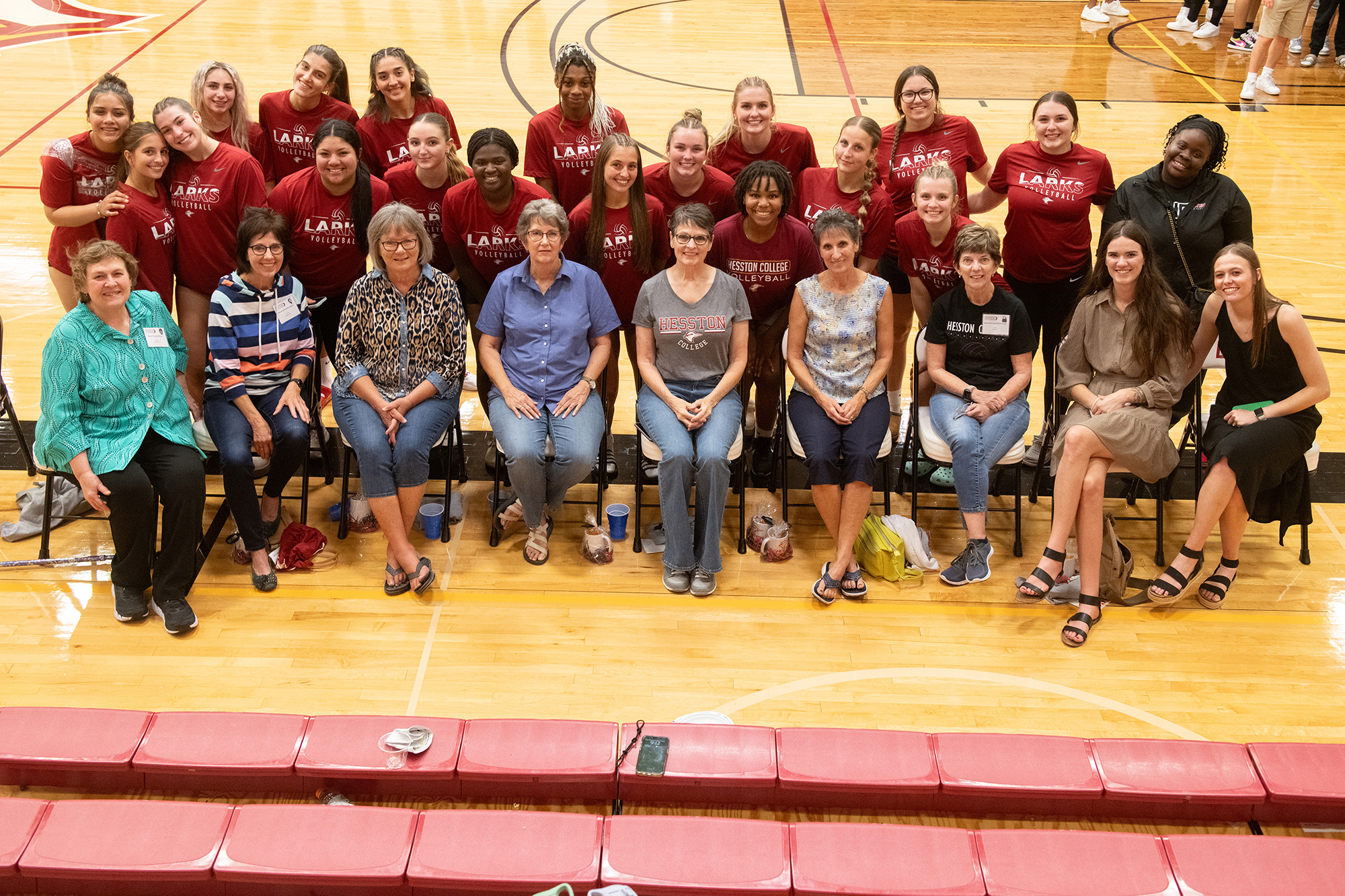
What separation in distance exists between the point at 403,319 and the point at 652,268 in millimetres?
1115

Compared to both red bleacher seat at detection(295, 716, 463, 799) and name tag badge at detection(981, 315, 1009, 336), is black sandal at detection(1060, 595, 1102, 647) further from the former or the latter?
red bleacher seat at detection(295, 716, 463, 799)

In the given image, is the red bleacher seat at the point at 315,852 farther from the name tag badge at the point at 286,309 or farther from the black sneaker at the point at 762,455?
the black sneaker at the point at 762,455

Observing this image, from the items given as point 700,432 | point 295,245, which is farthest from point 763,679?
point 295,245

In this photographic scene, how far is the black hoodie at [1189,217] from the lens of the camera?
14.7ft

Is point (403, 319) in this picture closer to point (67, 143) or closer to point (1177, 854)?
point (67, 143)

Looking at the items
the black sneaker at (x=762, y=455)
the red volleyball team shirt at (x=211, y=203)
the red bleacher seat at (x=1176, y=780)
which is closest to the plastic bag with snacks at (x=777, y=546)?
the black sneaker at (x=762, y=455)

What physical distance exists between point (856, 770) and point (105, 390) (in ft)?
10.1

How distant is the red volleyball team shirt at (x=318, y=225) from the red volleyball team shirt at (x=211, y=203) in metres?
0.13

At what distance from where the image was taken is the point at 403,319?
4.34 metres

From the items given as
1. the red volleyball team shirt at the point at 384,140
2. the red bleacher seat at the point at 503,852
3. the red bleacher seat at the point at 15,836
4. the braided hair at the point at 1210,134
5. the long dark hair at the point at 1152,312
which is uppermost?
the braided hair at the point at 1210,134

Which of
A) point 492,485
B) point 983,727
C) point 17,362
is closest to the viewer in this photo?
point 983,727

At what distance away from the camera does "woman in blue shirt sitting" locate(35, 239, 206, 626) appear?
3959 millimetres

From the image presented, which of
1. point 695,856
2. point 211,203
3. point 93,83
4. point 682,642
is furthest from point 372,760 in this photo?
point 93,83

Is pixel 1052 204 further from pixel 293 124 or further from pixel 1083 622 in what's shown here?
pixel 293 124
